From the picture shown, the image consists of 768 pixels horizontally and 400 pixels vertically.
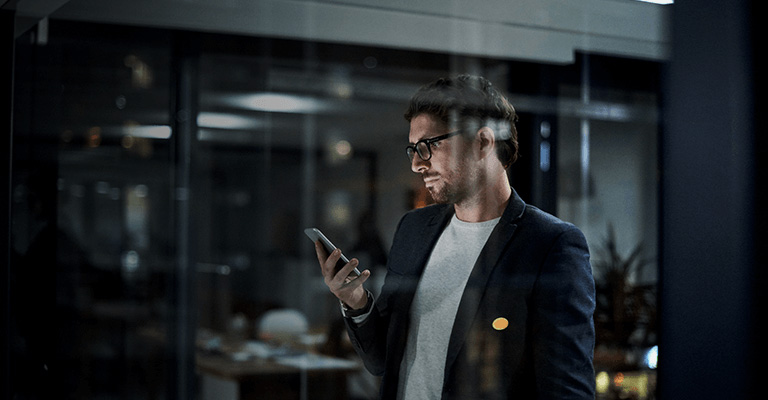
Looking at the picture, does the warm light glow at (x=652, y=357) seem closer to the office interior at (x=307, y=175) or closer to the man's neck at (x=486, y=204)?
the office interior at (x=307, y=175)

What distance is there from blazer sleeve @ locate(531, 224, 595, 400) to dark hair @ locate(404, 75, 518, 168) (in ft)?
0.72

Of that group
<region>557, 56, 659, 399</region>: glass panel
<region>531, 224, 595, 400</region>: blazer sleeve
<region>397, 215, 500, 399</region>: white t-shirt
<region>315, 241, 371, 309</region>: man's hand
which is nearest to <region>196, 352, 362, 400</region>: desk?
<region>315, 241, 371, 309</region>: man's hand

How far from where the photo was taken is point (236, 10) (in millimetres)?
3021

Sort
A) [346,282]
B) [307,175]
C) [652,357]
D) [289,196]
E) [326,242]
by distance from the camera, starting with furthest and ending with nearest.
→ [289,196] → [307,175] → [326,242] → [346,282] → [652,357]

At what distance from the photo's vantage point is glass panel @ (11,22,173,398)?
3.19m

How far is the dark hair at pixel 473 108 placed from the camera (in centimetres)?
159

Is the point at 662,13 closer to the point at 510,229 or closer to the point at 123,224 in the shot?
the point at 510,229

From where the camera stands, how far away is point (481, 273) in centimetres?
164

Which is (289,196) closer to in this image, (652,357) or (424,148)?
(424,148)

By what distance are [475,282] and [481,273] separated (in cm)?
3

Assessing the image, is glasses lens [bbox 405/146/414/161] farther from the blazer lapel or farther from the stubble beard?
the blazer lapel

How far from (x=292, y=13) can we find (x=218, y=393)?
1675mm

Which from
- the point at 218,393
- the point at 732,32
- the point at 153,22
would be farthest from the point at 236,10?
the point at 732,32

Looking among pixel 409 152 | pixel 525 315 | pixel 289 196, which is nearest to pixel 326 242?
pixel 409 152
